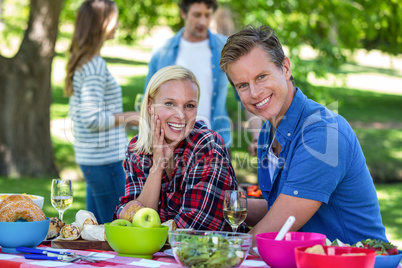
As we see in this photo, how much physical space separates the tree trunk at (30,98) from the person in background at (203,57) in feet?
14.7

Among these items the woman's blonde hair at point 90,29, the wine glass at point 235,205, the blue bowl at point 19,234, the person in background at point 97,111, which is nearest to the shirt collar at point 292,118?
the wine glass at point 235,205

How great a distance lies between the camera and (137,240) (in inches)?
89.7

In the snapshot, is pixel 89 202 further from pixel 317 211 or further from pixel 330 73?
pixel 330 73

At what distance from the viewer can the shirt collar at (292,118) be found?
2777 mm

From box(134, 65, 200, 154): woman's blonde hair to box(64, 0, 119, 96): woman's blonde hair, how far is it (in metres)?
1.44

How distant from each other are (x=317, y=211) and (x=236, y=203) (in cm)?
51

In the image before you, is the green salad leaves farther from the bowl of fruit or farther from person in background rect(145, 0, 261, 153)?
person in background rect(145, 0, 261, 153)

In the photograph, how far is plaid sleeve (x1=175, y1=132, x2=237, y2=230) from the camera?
9.36 feet

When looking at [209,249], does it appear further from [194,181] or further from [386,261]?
[194,181]

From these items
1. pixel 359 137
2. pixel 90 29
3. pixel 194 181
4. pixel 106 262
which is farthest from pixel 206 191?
pixel 359 137

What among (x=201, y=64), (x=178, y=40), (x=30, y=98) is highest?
(x=178, y=40)

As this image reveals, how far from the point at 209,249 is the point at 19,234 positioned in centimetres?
89

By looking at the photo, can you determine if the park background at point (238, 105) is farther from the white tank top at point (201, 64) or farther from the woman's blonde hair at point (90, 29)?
the woman's blonde hair at point (90, 29)

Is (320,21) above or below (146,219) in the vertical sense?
above
